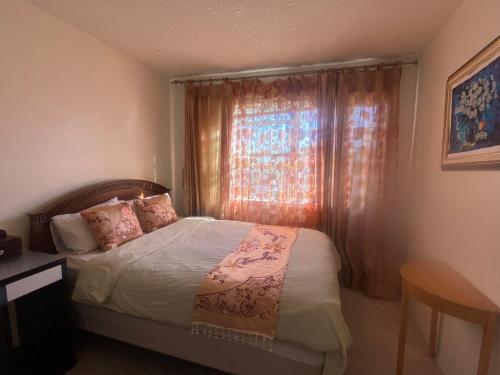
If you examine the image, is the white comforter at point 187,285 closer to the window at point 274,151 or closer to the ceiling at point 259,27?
the window at point 274,151

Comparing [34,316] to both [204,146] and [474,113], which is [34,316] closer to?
[204,146]

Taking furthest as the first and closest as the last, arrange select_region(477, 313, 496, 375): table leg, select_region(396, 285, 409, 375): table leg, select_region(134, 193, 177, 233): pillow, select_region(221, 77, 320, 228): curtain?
1. select_region(221, 77, 320, 228): curtain
2. select_region(134, 193, 177, 233): pillow
3. select_region(396, 285, 409, 375): table leg
4. select_region(477, 313, 496, 375): table leg

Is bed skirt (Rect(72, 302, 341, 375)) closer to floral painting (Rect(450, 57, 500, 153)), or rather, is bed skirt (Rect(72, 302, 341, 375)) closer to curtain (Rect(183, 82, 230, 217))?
floral painting (Rect(450, 57, 500, 153))

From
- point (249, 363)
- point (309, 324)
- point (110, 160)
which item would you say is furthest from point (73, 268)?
point (309, 324)

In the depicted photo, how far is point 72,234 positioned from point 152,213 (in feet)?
2.34

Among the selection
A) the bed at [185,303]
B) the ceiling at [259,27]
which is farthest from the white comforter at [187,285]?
the ceiling at [259,27]

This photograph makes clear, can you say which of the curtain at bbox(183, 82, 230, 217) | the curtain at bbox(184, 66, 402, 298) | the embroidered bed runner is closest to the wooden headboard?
the curtain at bbox(183, 82, 230, 217)

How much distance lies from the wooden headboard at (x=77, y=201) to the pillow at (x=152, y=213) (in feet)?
0.78

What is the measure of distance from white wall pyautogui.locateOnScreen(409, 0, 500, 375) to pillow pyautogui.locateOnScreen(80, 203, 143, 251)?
245 cm

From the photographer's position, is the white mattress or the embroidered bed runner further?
the white mattress

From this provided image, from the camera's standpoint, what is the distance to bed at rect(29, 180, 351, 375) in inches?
49.2

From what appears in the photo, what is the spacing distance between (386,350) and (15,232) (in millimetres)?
2923

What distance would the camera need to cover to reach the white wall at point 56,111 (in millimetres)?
1723

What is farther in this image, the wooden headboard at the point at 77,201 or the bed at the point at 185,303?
the wooden headboard at the point at 77,201
